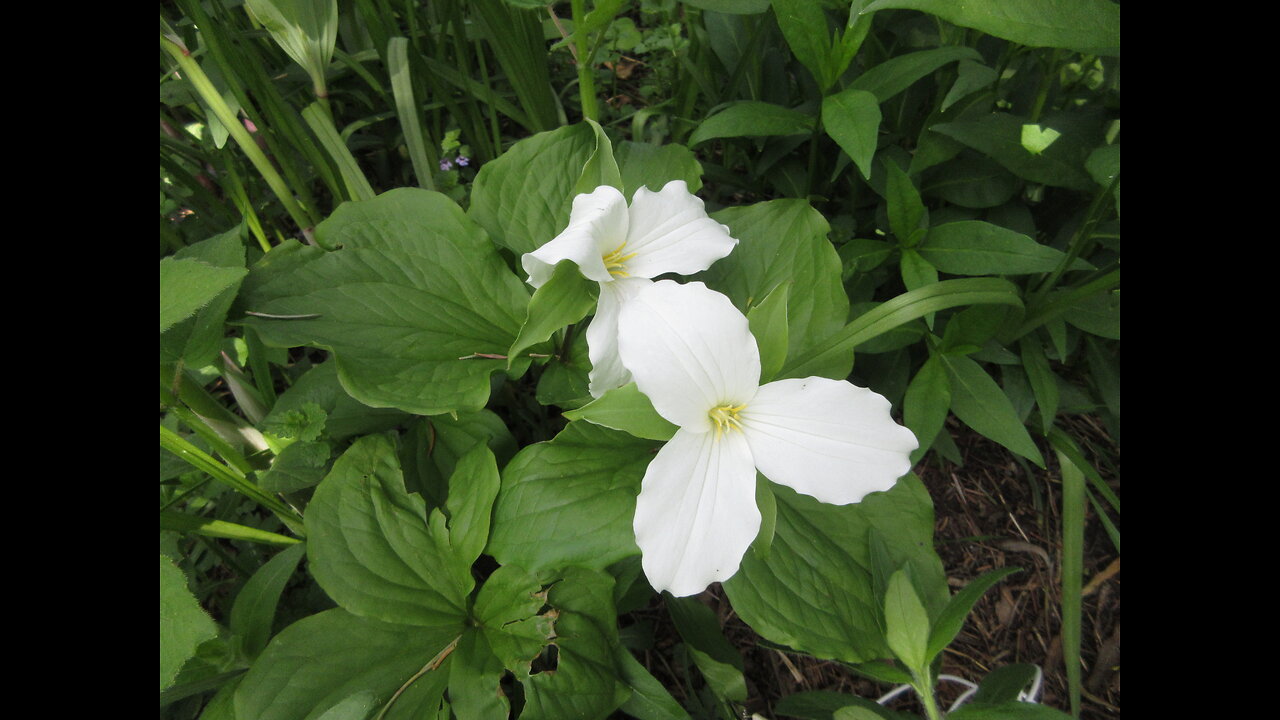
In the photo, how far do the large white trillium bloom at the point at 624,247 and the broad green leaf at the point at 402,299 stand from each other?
0.28m

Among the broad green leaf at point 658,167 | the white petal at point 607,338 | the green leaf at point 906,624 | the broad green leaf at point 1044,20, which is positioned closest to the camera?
the broad green leaf at point 1044,20

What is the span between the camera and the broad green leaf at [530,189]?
142cm

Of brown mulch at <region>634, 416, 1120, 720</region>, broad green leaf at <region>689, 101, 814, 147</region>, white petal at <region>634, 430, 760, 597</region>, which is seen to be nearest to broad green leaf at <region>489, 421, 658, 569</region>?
white petal at <region>634, 430, 760, 597</region>

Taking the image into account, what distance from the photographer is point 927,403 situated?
1.38 metres

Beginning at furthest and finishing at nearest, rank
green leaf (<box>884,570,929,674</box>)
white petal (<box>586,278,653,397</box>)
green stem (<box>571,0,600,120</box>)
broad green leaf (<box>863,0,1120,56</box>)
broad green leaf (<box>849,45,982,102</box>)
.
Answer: broad green leaf (<box>849,45,982,102</box>) → green stem (<box>571,0,600,120</box>) → white petal (<box>586,278,653,397</box>) → green leaf (<box>884,570,929,674</box>) → broad green leaf (<box>863,0,1120,56</box>)

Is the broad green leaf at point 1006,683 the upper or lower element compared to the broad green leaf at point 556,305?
lower

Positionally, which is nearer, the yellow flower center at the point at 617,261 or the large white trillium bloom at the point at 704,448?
the large white trillium bloom at the point at 704,448

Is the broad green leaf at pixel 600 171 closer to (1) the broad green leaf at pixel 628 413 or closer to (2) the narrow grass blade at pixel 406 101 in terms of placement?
(1) the broad green leaf at pixel 628 413

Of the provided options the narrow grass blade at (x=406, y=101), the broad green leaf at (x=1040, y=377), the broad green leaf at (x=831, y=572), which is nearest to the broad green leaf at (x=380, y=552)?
the broad green leaf at (x=831, y=572)

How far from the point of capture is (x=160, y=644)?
96 centimetres

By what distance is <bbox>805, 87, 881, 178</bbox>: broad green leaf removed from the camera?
1231 mm

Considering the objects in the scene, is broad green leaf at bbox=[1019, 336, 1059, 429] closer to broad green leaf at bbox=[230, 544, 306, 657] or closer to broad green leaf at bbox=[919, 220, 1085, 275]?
broad green leaf at bbox=[919, 220, 1085, 275]

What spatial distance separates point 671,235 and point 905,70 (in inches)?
25.6

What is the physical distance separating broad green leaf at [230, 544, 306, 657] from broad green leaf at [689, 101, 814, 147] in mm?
1204
